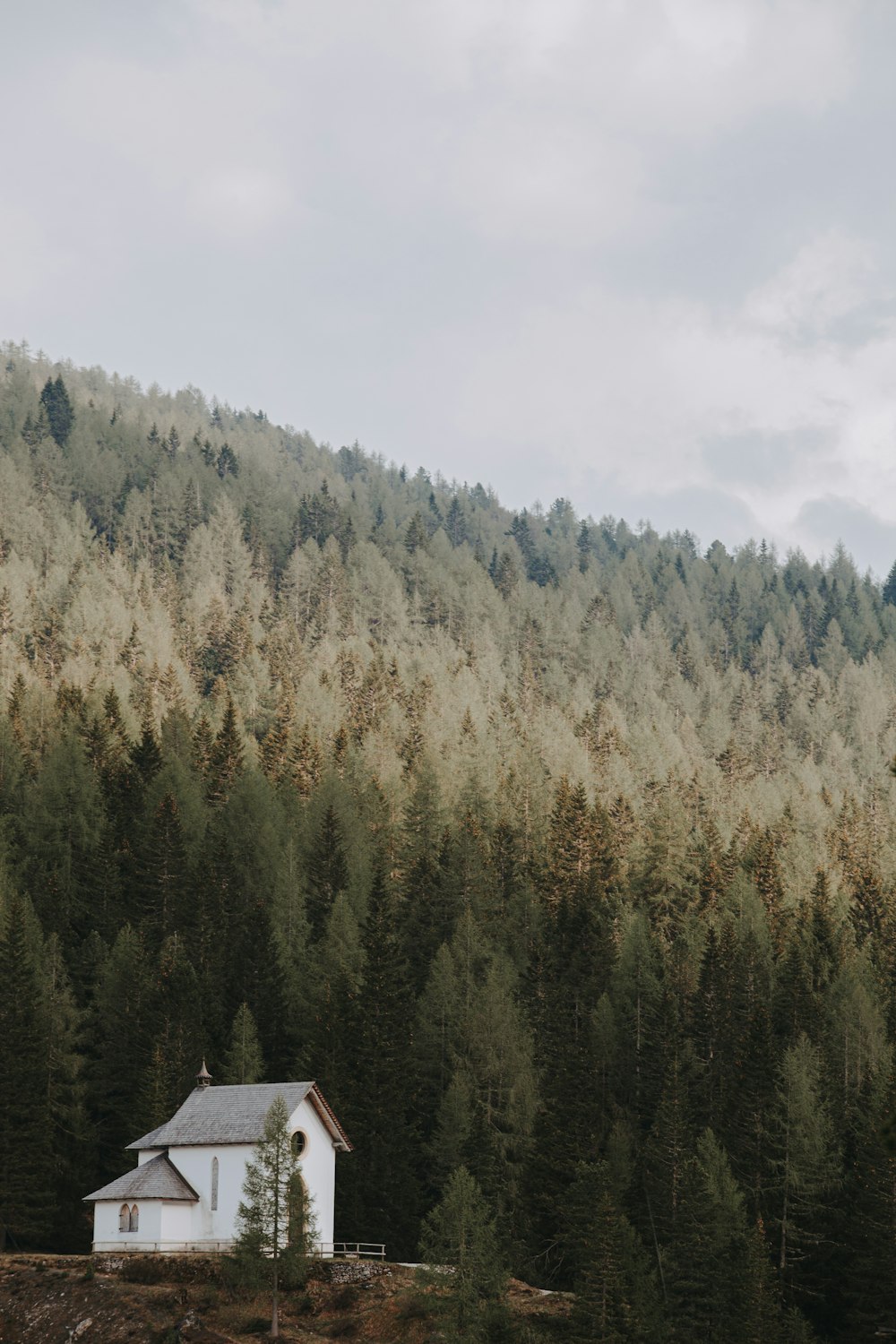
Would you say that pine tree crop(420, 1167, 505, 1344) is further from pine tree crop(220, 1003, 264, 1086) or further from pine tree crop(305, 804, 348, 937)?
pine tree crop(305, 804, 348, 937)

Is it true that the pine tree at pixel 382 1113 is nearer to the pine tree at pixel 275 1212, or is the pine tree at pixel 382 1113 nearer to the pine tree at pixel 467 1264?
the pine tree at pixel 275 1212

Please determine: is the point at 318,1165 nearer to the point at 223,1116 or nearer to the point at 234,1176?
the point at 234,1176

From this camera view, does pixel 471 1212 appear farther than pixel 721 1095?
No

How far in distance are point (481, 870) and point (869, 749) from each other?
103718 mm

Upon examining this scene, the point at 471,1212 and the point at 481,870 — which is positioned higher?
the point at 481,870

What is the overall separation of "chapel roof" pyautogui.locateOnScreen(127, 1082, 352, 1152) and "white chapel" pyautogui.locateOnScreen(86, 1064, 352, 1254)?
0.04 metres

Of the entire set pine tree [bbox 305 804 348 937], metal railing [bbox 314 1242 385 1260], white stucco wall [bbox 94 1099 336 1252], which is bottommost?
metal railing [bbox 314 1242 385 1260]

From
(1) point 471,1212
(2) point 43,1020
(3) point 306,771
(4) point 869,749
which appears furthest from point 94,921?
(4) point 869,749

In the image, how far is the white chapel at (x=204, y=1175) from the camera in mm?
56906

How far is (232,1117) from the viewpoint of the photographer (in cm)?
5906

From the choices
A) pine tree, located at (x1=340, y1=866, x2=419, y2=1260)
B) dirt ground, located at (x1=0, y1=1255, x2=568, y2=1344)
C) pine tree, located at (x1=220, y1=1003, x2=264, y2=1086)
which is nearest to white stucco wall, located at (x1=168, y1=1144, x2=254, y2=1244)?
dirt ground, located at (x1=0, y1=1255, x2=568, y2=1344)

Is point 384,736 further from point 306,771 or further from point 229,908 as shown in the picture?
point 229,908

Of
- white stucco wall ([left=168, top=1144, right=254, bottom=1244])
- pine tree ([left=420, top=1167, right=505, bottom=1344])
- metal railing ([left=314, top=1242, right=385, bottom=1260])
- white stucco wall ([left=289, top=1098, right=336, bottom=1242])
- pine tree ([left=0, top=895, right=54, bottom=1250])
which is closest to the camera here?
pine tree ([left=420, top=1167, right=505, bottom=1344])

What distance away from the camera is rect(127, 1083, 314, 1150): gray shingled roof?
58219mm
